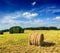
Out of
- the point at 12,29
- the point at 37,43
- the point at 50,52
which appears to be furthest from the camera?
the point at 12,29

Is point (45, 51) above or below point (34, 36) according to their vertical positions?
below

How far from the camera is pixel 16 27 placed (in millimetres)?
47219

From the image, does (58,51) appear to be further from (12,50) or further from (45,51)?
(12,50)

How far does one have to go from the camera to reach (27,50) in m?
17.3

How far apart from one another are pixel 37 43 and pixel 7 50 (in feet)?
14.7

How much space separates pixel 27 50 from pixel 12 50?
148cm

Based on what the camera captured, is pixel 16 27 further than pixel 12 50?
Yes

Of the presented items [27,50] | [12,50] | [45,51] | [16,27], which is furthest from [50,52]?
[16,27]

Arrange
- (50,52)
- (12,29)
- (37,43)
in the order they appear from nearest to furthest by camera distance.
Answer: (50,52) → (37,43) → (12,29)

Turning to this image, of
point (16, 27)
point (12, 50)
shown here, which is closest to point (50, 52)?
point (12, 50)

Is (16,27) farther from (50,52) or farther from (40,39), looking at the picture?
(50,52)

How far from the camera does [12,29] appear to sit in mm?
47219

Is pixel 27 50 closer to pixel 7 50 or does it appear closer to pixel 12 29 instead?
pixel 7 50

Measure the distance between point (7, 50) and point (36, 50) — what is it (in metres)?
2.86
